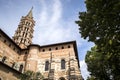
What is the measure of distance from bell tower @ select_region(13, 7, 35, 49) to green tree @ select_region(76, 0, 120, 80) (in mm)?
32035

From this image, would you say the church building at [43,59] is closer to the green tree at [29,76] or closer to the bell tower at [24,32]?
the green tree at [29,76]

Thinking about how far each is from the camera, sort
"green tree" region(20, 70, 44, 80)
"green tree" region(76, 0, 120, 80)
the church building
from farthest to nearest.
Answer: the church building
"green tree" region(20, 70, 44, 80)
"green tree" region(76, 0, 120, 80)

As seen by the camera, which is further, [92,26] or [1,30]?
[1,30]

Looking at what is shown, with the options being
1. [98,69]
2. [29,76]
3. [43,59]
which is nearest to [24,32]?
[43,59]

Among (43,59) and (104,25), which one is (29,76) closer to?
(43,59)

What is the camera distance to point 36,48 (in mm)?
25938

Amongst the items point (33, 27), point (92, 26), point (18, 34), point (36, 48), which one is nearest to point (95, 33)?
point (92, 26)

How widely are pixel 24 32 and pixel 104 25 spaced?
123 ft

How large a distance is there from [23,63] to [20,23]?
23.3 meters

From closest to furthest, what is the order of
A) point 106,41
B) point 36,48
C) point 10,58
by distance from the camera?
point 106,41, point 10,58, point 36,48

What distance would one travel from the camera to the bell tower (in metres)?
39.5

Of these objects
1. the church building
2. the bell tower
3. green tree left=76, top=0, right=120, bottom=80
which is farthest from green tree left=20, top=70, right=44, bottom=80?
the bell tower

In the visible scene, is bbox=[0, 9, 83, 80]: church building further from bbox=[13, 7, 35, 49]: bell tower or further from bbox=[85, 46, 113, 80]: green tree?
bbox=[13, 7, 35, 49]: bell tower

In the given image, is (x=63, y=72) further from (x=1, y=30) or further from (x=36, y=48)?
(x=1, y=30)
